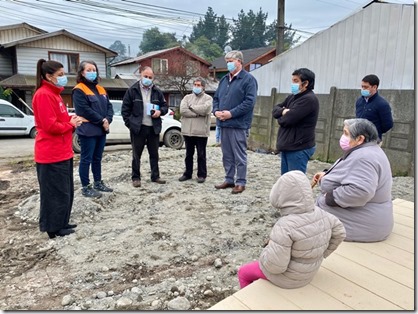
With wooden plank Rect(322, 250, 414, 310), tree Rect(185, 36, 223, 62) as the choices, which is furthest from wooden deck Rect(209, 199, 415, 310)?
tree Rect(185, 36, 223, 62)

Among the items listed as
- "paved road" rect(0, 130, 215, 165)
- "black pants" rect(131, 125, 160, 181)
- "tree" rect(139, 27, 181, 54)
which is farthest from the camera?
"tree" rect(139, 27, 181, 54)

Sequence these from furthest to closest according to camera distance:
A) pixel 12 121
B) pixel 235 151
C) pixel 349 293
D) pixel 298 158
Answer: pixel 12 121 < pixel 235 151 < pixel 298 158 < pixel 349 293

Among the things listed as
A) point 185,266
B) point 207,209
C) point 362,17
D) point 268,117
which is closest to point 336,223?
point 185,266

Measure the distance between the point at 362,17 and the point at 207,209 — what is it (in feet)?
19.9

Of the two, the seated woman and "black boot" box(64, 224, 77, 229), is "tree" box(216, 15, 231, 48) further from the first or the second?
the seated woman

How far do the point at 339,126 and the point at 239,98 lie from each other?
4.30 m

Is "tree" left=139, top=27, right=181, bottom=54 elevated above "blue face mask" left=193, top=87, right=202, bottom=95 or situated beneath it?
elevated above

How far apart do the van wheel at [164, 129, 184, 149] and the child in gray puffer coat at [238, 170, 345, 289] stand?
354 inches

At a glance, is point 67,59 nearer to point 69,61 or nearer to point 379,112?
point 69,61

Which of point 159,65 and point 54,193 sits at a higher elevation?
point 159,65

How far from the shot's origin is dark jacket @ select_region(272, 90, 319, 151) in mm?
3648

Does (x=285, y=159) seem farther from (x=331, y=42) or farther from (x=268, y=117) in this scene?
(x=268, y=117)

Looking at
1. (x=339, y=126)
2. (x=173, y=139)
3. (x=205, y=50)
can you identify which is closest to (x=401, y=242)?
(x=339, y=126)

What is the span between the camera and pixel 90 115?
14.0 ft
